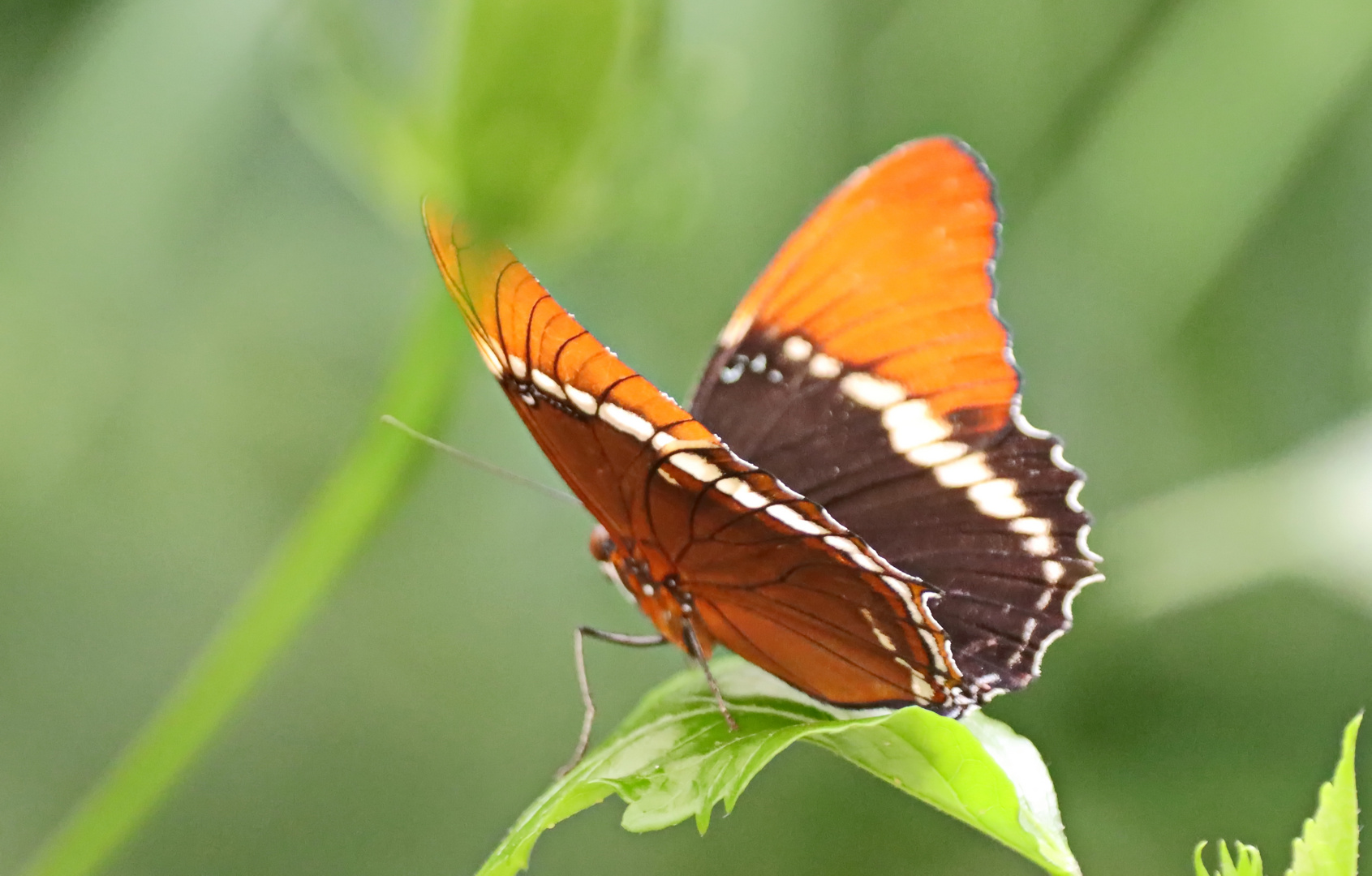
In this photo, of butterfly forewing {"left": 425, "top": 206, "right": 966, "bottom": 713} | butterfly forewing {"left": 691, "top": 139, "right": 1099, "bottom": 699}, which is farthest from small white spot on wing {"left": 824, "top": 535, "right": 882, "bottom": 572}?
butterfly forewing {"left": 691, "top": 139, "right": 1099, "bottom": 699}

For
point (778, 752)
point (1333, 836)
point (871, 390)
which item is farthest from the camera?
point (871, 390)

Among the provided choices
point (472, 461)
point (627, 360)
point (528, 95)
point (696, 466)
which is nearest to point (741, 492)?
point (696, 466)

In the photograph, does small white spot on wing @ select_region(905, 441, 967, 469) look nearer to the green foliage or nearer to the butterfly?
the butterfly

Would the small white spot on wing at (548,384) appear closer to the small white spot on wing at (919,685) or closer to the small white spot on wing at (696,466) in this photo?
the small white spot on wing at (696,466)

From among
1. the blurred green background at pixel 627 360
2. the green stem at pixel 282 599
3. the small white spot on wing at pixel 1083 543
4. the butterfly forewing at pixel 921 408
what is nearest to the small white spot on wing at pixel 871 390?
the butterfly forewing at pixel 921 408

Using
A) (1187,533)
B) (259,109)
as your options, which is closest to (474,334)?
(1187,533)

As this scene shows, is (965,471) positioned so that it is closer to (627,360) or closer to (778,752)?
(778,752)

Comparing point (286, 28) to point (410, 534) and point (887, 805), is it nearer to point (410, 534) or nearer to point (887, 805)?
point (410, 534)
